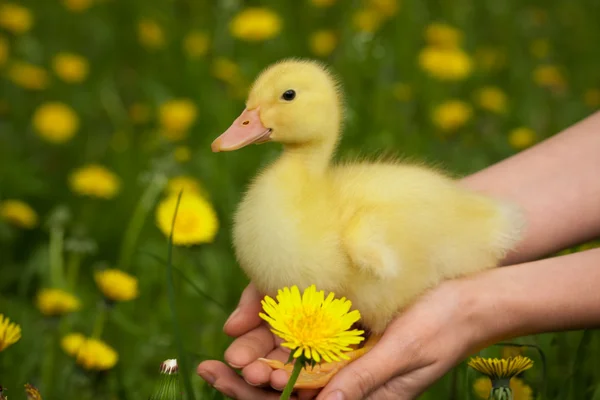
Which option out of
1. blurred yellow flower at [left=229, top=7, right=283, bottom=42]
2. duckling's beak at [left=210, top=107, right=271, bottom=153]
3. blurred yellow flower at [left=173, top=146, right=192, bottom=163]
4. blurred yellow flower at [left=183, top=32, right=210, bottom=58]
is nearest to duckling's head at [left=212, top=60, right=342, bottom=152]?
duckling's beak at [left=210, top=107, right=271, bottom=153]

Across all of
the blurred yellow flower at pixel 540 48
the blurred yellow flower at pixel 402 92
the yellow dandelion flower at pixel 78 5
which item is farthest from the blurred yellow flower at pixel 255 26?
the blurred yellow flower at pixel 540 48

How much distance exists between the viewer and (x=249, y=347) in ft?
5.72

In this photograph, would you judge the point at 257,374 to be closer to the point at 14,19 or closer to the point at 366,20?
the point at 366,20

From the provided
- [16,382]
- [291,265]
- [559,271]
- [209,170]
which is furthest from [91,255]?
[559,271]

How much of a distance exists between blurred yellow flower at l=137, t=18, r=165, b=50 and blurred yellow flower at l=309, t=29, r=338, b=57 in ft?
2.06

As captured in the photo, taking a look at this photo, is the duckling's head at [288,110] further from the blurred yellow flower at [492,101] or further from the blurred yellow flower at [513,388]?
the blurred yellow flower at [492,101]

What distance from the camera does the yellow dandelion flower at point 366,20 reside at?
3.59 m

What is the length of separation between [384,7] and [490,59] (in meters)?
0.48

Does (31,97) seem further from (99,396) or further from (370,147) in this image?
(99,396)

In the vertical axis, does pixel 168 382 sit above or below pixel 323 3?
below

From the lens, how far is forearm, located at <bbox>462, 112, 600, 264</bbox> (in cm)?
199

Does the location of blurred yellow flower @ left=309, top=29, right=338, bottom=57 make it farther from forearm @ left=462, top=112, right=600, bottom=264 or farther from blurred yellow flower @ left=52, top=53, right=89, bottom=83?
forearm @ left=462, top=112, right=600, bottom=264

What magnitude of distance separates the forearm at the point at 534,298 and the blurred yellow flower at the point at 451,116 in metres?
1.42

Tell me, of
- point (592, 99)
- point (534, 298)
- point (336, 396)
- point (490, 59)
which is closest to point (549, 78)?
point (592, 99)
